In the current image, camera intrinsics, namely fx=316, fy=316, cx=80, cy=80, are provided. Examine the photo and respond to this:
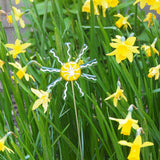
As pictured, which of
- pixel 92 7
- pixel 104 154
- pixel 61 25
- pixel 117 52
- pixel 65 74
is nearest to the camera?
pixel 65 74

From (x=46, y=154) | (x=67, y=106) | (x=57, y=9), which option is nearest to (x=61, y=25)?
(x=57, y=9)

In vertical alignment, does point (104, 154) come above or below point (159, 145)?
below

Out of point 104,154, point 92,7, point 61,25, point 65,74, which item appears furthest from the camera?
point 61,25

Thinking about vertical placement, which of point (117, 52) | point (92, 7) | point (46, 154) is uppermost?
point (92, 7)

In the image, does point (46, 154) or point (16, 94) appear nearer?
point (46, 154)

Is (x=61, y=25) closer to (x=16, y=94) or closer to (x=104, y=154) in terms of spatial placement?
(x=16, y=94)

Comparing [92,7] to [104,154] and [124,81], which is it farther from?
[104,154]

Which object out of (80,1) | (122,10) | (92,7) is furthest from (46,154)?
(122,10)

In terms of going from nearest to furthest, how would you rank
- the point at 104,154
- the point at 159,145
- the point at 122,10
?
1. the point at 159,145
2. the point at 104,154
3. the point at 122,10

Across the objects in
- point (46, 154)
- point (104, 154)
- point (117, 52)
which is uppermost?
point (117, 52)
